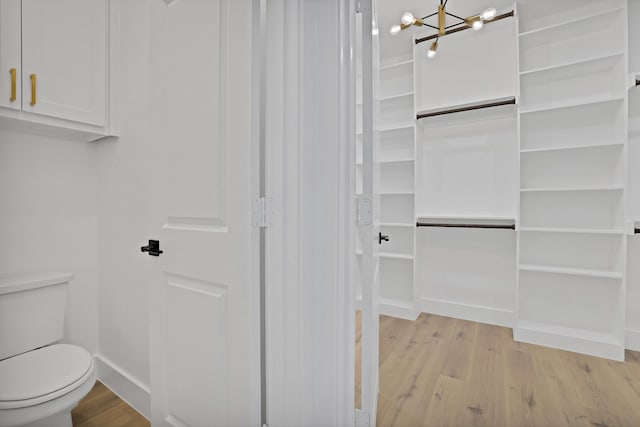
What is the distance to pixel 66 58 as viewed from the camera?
143cm

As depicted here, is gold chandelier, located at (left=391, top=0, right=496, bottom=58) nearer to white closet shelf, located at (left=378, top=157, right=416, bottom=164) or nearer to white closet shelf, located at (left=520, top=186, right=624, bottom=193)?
white closet shelf, located at (left=378, top=157, right=416, bottom=164)

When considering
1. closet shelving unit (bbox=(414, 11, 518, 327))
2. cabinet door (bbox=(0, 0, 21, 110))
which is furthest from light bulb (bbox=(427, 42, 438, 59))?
cabinet door (bbox=(0, 0, 21, 110))

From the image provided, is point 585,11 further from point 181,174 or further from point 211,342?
point 211,342

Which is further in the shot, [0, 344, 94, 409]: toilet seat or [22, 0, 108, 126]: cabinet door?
[22, 0, 108, 126]: cabinet door

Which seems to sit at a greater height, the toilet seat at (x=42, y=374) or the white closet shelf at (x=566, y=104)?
the white closet shelf at (x=566, y=104)

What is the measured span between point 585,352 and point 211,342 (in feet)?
8.58

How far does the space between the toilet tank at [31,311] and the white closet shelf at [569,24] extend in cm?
367

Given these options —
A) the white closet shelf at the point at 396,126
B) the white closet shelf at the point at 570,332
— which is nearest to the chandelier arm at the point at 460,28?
the white closet shelf at the point at 396,126

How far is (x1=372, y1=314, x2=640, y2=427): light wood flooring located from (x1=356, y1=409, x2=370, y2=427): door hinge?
47 cm

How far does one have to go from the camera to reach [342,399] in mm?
969

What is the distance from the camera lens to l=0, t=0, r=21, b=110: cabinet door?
1.22 metres

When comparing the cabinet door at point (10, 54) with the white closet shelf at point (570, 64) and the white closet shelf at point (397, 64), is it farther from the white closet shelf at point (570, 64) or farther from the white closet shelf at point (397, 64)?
the white closet shelf at point (570, 64)

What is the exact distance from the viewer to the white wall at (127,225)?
1471 mm

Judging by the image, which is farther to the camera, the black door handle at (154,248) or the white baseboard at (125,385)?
the white baseboard at (125,385)
